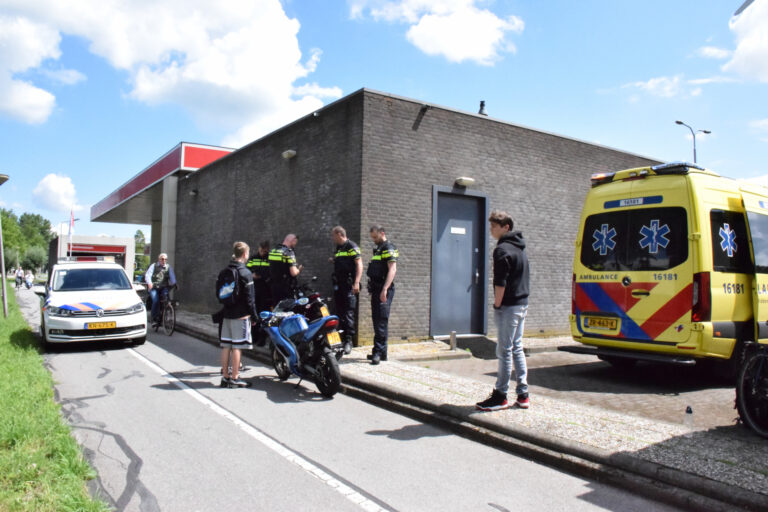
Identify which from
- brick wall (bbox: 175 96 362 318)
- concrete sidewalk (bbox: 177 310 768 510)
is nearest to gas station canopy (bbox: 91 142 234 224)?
brick wall (bbox: 175 96 362 318)

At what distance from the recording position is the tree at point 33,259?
90125mm

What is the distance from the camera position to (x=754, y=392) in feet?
15.9

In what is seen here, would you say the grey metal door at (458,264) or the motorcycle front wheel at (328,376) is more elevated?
the grey metal door at (458,264)

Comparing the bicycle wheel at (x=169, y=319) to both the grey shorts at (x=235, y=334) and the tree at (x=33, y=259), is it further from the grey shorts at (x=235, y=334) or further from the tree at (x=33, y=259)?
the tree at (x=33, y=259)

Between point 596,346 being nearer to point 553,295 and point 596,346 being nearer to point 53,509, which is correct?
point 553,295

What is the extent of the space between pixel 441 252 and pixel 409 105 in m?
2.91

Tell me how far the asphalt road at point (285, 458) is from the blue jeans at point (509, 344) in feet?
2.59

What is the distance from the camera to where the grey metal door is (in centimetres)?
1073

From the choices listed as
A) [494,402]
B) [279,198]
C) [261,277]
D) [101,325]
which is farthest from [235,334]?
[279,198]

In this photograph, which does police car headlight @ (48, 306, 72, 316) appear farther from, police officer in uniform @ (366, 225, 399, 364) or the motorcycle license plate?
police officer in uniform @ (366, 225, 399, 364)

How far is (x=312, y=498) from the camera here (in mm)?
3627

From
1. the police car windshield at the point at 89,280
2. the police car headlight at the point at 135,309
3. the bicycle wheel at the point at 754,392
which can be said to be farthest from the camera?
the police car windshield at the point at 89,280

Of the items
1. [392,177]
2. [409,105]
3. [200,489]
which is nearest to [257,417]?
[200,489]

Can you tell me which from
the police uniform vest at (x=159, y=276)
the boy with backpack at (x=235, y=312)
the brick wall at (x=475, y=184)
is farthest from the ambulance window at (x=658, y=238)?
the police uniform vest at (x=159, y=276)
